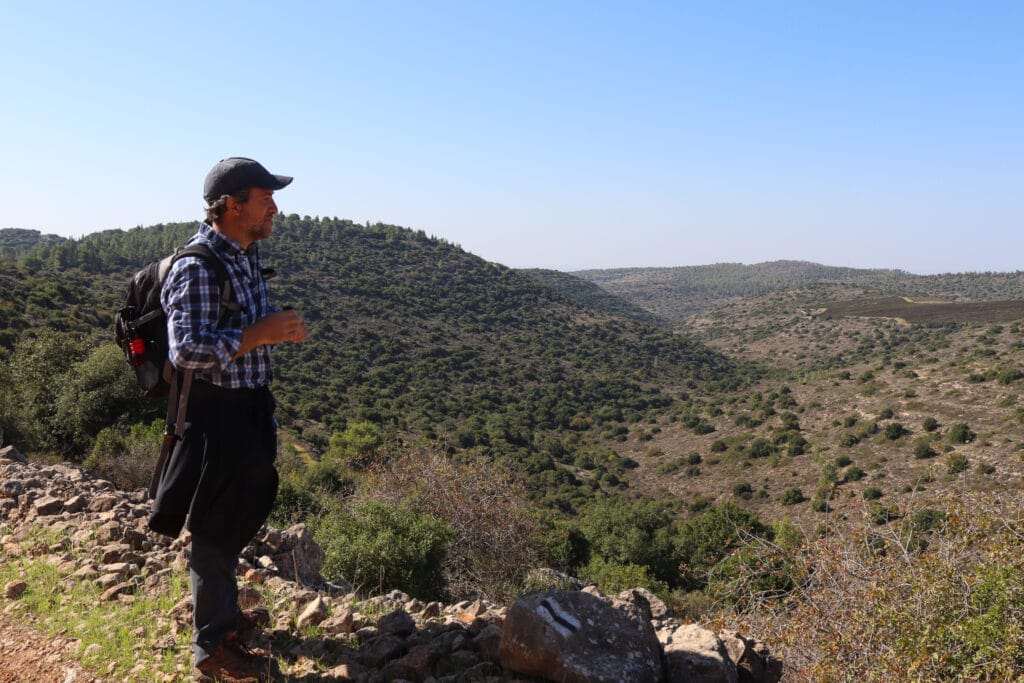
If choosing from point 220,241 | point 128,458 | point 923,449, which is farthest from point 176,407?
point 923,449

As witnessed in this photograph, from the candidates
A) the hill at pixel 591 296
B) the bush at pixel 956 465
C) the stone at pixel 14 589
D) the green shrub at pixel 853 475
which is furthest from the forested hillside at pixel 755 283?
the stone at pixel 14 589

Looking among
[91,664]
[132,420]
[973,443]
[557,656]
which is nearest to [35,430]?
[132,420]

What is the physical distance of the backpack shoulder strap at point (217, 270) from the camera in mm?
2100

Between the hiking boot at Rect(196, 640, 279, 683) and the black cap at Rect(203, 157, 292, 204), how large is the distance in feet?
5.51

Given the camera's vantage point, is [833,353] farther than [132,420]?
Yes

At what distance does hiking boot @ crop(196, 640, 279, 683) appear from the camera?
7.86 ft

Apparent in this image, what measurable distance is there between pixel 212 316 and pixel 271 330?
0.61 feet

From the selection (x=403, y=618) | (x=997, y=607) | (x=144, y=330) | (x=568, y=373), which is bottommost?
(x=568, y=373)

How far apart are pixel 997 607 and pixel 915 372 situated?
3223 centimetres

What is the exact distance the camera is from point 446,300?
50.2 m

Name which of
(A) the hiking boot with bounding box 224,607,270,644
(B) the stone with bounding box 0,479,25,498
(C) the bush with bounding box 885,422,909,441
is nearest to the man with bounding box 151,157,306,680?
(A) the hiking boot with bounding box 224,607,270,644

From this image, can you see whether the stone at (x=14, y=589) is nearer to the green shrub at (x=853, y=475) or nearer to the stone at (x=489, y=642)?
the stone at (x=489, y=642)

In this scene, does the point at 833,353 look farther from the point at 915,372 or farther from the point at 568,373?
the point at 568,373

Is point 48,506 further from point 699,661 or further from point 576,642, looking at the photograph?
point 699,661
